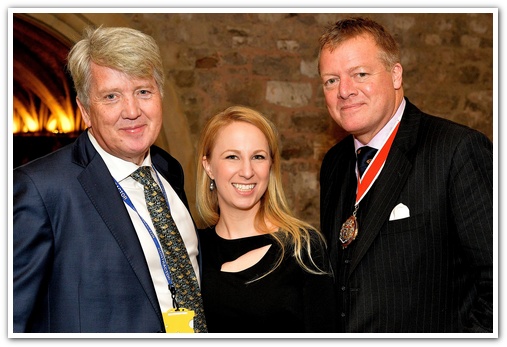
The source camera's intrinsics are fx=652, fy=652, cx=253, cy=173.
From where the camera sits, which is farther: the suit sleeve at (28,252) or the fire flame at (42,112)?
the fire flame at (42,112)

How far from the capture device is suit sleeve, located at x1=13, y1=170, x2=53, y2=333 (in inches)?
85.3

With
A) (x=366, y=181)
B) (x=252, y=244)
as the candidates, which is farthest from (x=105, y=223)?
(x=366, y=181)

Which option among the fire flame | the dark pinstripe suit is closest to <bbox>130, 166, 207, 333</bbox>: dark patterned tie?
the dark pinstripe suit

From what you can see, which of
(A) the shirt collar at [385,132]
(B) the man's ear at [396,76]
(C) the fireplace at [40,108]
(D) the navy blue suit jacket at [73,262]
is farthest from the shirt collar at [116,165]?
(C) the fireplace at [40,108]

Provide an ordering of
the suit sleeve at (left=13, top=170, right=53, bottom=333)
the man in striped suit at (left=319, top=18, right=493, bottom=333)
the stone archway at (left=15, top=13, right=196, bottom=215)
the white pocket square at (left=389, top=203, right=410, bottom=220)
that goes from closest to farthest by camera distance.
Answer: the suit sleeve at (left=13, top=170, right=53, bottom=333) → the man in striped suit at (left=319, top=18, right=493, bottom=333) → the white pocket square at (left=389, top=203, right=410, bottom=220) → the stone archway at (left=15, top=13, right=196, bottom=215)

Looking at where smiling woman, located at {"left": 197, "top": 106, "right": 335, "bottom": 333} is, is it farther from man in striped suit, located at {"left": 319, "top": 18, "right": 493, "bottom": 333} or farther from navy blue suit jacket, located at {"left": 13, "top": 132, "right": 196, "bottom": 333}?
navy blue suit jacket, located at {"left": 13, "top": 132, "right": 196, "bottom": 333}

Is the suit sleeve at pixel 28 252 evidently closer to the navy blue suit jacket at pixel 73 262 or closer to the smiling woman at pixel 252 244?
the navy blue suit jacket at pixel 73 262

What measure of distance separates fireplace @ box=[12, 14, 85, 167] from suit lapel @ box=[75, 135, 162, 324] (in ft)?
16.1

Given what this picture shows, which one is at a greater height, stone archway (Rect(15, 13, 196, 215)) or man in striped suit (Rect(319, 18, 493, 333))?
stone archway (Rect(15, 13, 196, 215))

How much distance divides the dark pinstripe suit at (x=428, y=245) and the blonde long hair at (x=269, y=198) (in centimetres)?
23

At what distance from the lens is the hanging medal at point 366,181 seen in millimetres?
2682

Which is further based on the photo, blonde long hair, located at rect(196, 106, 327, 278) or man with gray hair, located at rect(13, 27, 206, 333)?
blonde long hair, located at rect(196, 106, 327, 278)

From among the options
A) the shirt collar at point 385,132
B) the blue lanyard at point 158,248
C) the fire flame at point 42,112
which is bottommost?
the blue lanyard at point 158,248

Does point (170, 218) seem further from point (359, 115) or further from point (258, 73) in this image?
point (258, 73)
